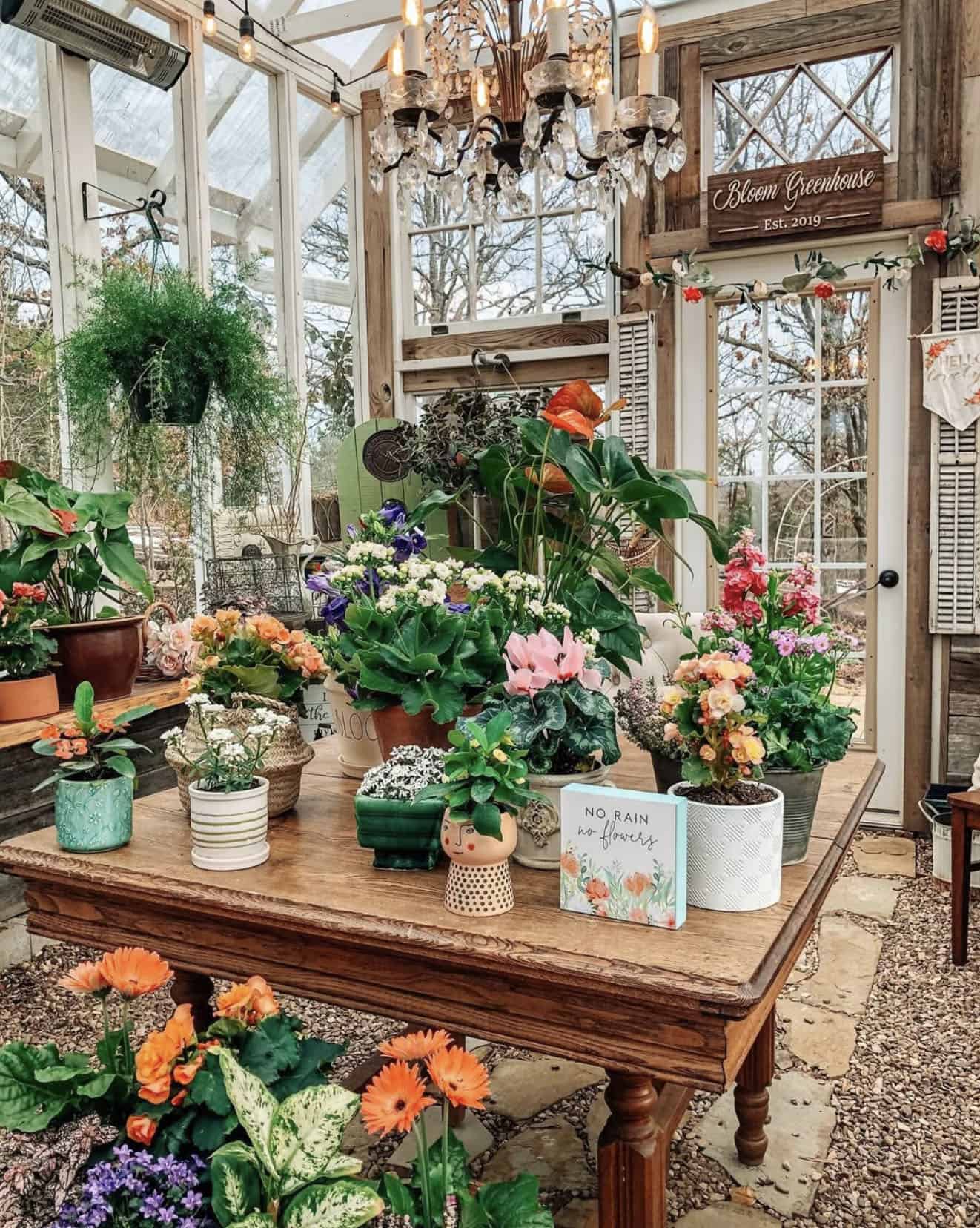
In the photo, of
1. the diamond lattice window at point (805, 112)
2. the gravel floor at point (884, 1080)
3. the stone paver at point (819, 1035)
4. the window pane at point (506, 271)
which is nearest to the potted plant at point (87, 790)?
the gravel floor at point (884, 1080)

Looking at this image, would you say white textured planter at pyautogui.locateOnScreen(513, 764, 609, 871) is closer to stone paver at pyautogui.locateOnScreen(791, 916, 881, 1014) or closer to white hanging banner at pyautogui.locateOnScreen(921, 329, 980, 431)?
stone paver at pyautogui.locateOnScreen(791, 916, 881, 1014)

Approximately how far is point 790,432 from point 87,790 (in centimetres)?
349

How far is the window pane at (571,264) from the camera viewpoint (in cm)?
444

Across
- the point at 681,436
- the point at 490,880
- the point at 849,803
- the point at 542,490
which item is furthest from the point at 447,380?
the point at 490,880

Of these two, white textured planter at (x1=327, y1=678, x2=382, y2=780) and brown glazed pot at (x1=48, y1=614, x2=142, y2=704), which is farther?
brown glazed pot at (x1=48, y1=614, x2=142, y2=704)

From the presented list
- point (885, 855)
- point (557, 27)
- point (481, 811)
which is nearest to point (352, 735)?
point (481, 811)

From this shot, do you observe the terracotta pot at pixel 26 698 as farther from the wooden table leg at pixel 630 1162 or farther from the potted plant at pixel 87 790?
the wooden table leg at pixel 630 1162

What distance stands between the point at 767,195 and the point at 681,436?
99 centimetres

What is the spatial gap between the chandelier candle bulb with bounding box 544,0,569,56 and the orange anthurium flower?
2.98ft

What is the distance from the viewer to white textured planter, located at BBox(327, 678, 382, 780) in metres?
1.78

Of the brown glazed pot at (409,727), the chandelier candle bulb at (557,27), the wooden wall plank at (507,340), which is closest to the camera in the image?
the brown glazed pot at (409,727)

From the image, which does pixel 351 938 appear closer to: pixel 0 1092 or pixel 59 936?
pixel 0 1092

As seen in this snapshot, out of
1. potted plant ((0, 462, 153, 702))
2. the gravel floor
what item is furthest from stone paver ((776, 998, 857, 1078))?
potted plant ((0, 462, 153, 702))

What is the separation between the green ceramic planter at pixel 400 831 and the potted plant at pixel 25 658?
150cm
